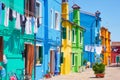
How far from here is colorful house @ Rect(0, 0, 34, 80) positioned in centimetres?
2081

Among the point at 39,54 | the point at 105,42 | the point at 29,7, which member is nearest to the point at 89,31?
the point at 105,42

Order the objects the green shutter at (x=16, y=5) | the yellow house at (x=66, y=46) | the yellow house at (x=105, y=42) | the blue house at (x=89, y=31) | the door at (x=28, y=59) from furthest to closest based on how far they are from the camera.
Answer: the yellow house at (x=105, y=42)
the blue house at (x=89, y=31)
the yellow house at (x=66, y=46)
the door at (x=28, y=59)
the green shutter at (x=16, y=5)

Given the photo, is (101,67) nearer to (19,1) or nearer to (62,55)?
(62,55)

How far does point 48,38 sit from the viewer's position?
1272 inches

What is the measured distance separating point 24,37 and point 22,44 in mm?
609

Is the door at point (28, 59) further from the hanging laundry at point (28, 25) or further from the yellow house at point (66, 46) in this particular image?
the yellow house at point (66, 46)

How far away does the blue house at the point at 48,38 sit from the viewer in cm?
2948

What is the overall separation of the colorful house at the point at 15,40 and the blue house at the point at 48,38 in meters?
2.62

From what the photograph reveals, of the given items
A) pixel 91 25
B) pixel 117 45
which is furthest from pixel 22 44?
pixel 117 45

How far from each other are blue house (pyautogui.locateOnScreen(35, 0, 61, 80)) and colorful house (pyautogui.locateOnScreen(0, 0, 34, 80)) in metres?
2.62

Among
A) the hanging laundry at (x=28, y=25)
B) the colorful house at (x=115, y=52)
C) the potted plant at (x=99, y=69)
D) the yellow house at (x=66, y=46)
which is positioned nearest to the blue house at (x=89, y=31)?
the yellow house at (x=66, y=46)

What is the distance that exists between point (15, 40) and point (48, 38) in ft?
29.6

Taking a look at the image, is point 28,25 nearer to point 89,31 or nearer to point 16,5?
point 16,5

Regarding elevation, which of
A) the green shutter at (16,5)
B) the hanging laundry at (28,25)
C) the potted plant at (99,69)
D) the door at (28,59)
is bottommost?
the potted plant at (99,69)
